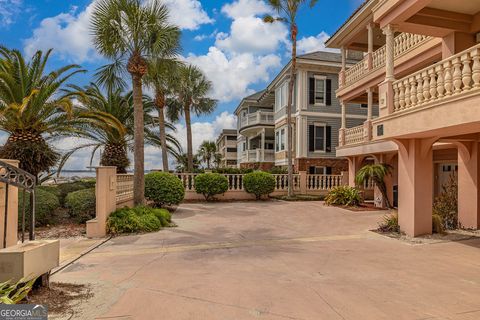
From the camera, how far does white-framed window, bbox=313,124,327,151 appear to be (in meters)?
22.8

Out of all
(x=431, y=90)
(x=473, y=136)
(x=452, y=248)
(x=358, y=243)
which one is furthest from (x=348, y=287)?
(x=473, y=136)

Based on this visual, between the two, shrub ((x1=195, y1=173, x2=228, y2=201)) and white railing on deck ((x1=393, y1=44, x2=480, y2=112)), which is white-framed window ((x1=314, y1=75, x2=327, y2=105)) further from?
white railing on deck ((x1=393, y1=44, x2=480, y2=112))

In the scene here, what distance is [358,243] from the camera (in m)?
7.91

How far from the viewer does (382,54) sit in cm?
1434

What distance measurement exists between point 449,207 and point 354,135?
22.8ft

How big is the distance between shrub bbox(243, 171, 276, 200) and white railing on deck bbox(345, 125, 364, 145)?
4.61 metres

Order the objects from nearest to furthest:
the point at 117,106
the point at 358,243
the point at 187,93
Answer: the point at 358,243 < the point at 117,106 < the point at 187,93

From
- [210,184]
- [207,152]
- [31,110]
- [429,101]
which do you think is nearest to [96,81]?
[31,110]

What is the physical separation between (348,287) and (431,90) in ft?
15.6

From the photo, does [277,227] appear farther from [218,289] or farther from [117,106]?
[117,106]

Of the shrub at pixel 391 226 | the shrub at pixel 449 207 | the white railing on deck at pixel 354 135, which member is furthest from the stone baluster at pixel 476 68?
the white railing on deck at pixel 354 135

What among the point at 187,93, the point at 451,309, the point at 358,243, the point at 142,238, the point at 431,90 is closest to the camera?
the point at 451,309

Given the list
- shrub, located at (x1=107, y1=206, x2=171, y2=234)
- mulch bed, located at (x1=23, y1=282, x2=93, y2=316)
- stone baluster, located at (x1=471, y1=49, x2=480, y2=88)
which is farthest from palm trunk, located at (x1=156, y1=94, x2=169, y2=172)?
stone baluster, located at (x1=471, y1=49, x2=480, y2=88)

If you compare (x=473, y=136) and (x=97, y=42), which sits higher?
(x=97, y=42)
